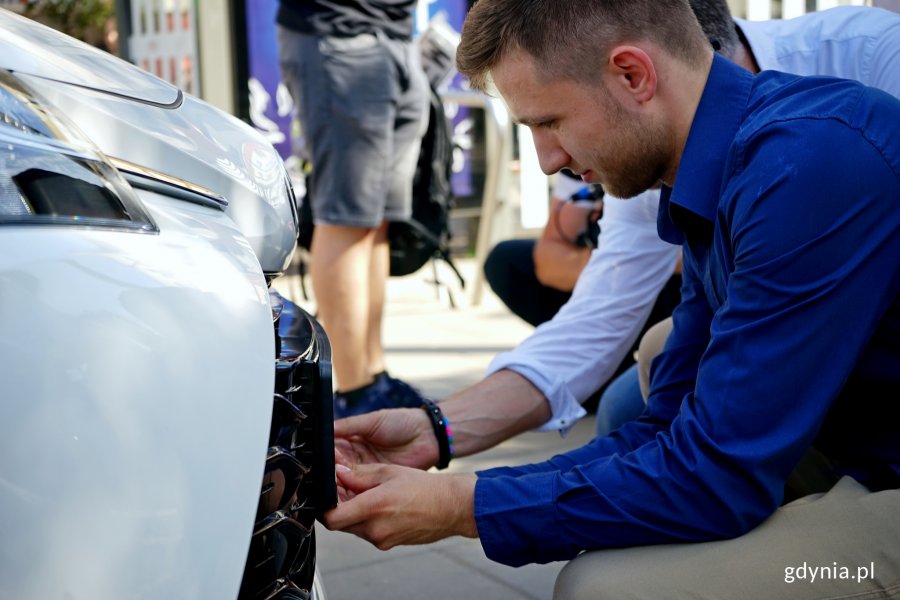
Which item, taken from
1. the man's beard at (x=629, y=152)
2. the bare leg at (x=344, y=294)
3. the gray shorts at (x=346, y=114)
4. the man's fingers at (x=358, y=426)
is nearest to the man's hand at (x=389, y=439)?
the man's fingers at (x=358, y=426)

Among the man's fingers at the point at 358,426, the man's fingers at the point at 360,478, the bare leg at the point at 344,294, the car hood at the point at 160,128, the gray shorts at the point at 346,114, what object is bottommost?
the bare leg at the point at 344,294

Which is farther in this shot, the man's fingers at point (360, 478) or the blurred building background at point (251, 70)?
the blurred building background at point (251, 70)

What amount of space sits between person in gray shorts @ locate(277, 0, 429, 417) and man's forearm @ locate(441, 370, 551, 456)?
119 centimetres

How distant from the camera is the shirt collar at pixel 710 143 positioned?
1.57 meters

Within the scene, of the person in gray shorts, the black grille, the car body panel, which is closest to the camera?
the car body panel

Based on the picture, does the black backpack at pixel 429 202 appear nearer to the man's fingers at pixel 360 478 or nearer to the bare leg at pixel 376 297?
the bare leg at pixel 376 297

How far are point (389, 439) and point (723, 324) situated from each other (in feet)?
2.29

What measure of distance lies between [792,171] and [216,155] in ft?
2.49

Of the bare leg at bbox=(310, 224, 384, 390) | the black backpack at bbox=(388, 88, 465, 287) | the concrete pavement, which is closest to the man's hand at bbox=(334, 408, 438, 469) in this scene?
the concrete pavement

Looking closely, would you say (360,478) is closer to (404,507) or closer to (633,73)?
(404,507)

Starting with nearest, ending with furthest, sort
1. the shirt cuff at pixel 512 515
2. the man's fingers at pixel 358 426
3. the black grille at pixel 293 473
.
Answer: the black grille at pixel 293 473
the shirt cuff at pixel 512 515
the man's fingers at pixel 358 426

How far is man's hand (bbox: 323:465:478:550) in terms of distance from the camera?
1.48 meters

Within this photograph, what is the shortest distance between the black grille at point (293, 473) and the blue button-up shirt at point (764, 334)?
0.93ft

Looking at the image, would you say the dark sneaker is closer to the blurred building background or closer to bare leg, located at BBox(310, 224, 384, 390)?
bare leg, located at BBox(310, 224, 384, 390)
